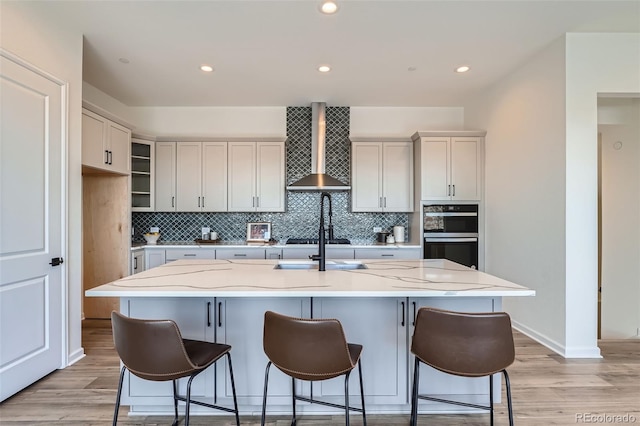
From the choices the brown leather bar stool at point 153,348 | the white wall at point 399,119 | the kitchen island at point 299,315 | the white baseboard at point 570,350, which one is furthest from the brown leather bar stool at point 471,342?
the white wall at point 399,119

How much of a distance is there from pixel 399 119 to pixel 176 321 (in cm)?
401

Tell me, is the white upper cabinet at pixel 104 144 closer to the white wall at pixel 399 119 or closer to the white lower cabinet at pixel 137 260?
the white lower cabinet at pixel 137 260

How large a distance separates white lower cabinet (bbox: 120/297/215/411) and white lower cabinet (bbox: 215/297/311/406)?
69 millimetres

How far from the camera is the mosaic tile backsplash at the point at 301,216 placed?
4.63 metres

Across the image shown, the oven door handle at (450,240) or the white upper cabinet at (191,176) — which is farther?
the white upper cabinet at (191,176)

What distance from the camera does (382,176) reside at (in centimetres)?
442

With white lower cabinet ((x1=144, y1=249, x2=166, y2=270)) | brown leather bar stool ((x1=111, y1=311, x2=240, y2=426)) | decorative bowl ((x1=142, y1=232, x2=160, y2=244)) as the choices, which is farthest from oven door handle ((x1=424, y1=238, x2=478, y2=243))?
decorative bowl ((x1=142, y1=232, x2=160, y2=244))

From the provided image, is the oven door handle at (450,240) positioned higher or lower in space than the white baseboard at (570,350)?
higher

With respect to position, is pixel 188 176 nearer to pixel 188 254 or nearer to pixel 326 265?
pixel 188 254

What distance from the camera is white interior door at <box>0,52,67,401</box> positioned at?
2.09 metres

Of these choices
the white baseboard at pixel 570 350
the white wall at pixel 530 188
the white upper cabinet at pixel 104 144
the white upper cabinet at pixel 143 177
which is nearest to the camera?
the white baseboard at pixel 570 350

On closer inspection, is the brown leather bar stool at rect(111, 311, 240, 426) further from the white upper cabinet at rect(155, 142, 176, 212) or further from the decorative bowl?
the white upper cabinet at rect(155, 142, 176, 212)

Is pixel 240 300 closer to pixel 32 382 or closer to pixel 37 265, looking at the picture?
pixel 37 265

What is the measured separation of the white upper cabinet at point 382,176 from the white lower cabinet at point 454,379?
101 inches
